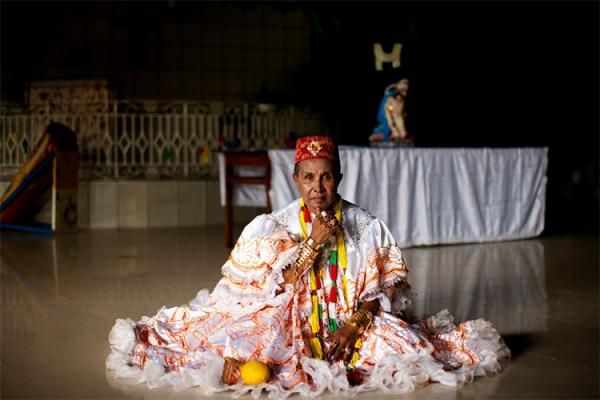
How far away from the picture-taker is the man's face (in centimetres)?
286

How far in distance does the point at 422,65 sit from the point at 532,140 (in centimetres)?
213

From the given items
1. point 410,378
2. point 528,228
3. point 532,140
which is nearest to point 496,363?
point 410,378

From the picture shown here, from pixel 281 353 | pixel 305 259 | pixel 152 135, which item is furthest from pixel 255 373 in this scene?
pixel 152 135

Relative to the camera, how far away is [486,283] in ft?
16.1

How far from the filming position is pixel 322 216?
2.83 metres

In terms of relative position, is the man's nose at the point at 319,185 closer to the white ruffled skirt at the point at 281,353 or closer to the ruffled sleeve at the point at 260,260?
the ruffled sleeve at the point at 260,260

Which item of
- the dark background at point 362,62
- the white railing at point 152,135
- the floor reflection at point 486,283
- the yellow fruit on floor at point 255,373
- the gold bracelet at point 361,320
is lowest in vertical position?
the floor reflection at point 486,283

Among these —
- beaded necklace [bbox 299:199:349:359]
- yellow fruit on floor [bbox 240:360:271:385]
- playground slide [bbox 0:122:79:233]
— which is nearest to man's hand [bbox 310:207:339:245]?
beaded necklace [bbox 299:199:349:359]

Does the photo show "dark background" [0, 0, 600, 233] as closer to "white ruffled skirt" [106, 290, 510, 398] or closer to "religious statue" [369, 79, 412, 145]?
"religious statue" [369, 79, 412, 145]

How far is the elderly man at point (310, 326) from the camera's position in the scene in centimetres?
273

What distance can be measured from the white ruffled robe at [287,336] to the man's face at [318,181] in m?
0.16

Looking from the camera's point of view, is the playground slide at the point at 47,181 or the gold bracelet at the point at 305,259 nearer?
the gold bracelet at the point at 305,259

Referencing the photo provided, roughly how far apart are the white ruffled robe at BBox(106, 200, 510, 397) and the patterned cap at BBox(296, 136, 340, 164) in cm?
24

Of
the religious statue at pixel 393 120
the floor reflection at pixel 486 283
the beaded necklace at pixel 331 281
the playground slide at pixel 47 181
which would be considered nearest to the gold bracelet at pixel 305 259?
the beaded necklace at pixel 331 281
